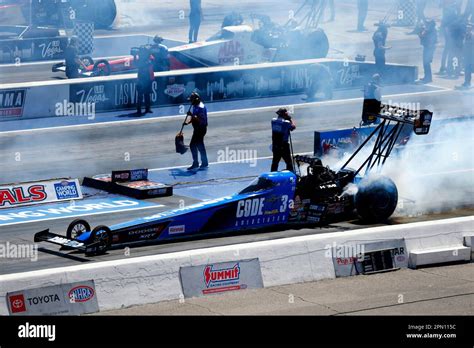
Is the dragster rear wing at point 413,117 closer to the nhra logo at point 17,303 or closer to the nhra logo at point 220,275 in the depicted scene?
the nhra logo at point 220,275

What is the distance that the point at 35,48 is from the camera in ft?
130

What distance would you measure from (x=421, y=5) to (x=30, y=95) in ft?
68.2

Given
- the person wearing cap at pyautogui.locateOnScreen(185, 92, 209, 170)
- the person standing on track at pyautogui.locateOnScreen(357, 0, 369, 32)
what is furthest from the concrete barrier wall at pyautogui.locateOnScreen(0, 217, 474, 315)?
the person standing on track at pyautogui.locateOnScreen(357, 0, 369, 32)

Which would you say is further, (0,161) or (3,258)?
(0,161)

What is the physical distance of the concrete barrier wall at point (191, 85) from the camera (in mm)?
28641

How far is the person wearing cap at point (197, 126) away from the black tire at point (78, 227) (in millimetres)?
6474

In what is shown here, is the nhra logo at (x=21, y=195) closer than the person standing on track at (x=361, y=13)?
Yes

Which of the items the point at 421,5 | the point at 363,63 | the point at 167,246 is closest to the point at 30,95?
the point at 363,63

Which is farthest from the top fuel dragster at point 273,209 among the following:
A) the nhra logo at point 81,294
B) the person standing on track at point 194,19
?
the person standing on track at point 194,19

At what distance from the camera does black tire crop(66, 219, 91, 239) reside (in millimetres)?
16203

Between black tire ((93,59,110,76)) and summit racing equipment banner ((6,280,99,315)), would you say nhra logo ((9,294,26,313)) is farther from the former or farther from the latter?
black tire ((93,59,110,76))

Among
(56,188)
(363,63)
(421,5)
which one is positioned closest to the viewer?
(56,188)

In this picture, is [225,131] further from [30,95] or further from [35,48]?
[35,48]

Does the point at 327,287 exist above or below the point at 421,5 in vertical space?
below
